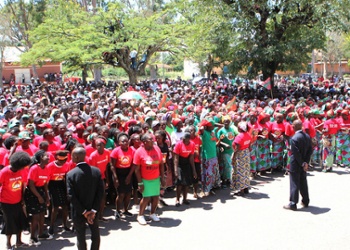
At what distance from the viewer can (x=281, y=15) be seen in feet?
62.5

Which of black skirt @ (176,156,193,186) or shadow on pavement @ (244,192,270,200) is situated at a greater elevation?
black skirt @ (176,156,193,186)

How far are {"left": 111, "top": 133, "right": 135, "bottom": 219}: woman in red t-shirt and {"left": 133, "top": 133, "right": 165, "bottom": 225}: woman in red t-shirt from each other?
21 centimetres

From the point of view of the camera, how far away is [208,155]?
7.47 meters

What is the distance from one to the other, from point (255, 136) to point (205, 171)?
153 cm

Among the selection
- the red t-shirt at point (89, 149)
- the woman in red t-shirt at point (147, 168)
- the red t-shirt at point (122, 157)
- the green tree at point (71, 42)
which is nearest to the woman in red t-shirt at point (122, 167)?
the red t-shirt at point (122, 157)

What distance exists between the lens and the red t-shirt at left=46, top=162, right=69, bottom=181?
5684 millimetres

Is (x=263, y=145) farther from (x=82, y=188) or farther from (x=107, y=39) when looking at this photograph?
(x=107, y=39)

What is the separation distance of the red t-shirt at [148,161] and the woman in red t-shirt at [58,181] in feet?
3.52

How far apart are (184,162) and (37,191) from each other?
2.60m

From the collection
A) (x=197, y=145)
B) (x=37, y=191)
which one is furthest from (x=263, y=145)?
(x=37, y=191)

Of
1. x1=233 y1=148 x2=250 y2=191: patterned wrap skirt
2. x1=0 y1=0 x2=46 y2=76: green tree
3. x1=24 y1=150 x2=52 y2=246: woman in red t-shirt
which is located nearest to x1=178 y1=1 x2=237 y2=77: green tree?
x1=233 y1=148 x2=250 y2=191: patterned wrap skirt

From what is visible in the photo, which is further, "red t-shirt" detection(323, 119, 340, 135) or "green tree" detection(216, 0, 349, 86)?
"green tree" detection(216, 0, 349, 86)

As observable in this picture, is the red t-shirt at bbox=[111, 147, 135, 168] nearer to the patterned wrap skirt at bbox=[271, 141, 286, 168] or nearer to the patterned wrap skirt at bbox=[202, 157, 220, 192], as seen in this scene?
the patterned wrap skirt at bbox=[202, 157, 220, 192]

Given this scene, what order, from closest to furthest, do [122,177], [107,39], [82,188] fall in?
1. [82,188]
2. [122,177]
3. [107,39]
